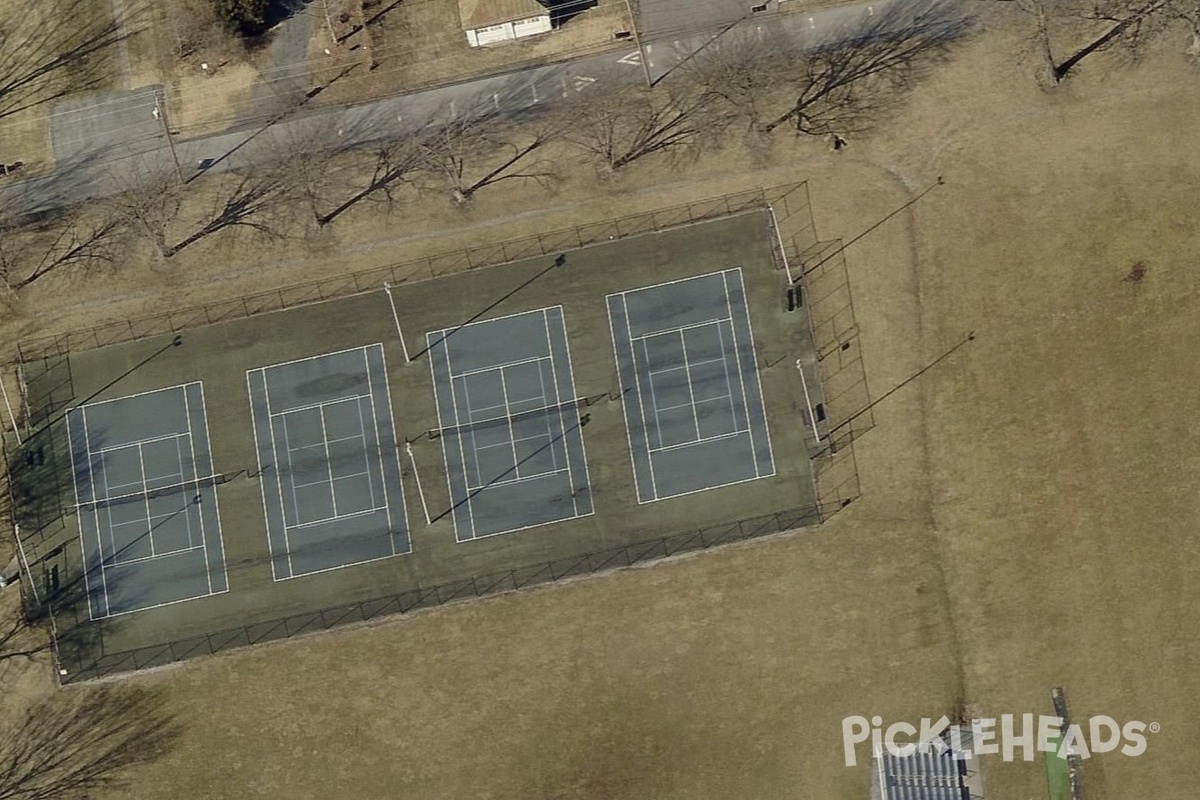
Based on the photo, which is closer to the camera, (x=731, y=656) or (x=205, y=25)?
(x=731, y=656)

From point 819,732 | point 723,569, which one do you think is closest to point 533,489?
point 723,569

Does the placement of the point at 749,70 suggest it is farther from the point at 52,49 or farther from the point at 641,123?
the point at 52,49

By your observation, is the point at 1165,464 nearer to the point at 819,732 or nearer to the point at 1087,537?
the point at 1087,537

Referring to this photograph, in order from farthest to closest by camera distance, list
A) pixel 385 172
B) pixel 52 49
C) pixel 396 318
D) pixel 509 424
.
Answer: pixel 52 49, pixel 385 172, pixel 396 318, pixel 509 424

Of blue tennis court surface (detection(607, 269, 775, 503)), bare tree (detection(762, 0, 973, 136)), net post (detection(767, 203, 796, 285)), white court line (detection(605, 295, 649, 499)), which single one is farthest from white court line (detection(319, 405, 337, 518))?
bare tree (detection(762, 0, 973, 136))

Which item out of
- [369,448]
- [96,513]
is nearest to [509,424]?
[369,448]

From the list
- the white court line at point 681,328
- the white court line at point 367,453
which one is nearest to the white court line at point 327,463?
the white court line at point 367,453
